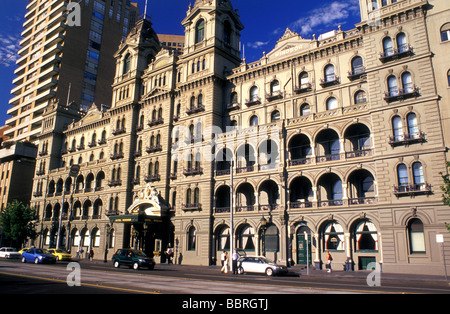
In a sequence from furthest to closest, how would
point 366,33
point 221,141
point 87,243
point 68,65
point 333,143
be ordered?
point 68,65, point 87,243, point 221,141, point 333,143, point 366,33

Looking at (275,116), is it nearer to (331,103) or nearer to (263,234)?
(331,103)

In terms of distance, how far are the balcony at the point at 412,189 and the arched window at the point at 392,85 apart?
815 cm

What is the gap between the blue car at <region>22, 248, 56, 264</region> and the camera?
35375 millimetres

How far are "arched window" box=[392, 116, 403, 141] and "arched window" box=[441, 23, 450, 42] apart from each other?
731cm

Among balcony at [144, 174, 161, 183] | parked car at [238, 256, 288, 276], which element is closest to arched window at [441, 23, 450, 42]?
parked car at [238, 256, 288, 276]

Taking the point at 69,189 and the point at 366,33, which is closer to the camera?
the point at 366,33

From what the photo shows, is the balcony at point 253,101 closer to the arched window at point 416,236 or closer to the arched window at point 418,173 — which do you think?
the arched window at point 418,173

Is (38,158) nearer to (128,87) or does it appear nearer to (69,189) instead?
(69,189)

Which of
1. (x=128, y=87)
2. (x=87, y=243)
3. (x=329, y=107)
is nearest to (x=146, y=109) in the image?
(x=128, y=87)

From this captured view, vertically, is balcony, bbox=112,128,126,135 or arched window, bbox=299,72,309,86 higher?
arched window, bbox=299,72,309,86

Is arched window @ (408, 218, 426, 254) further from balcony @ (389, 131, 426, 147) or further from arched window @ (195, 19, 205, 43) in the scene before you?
arched window @ (195, 19, 205, 43)

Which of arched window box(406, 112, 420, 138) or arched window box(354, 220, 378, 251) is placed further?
arched window box(354, 220, 378, 251)

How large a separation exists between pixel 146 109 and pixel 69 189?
77.3 ft
